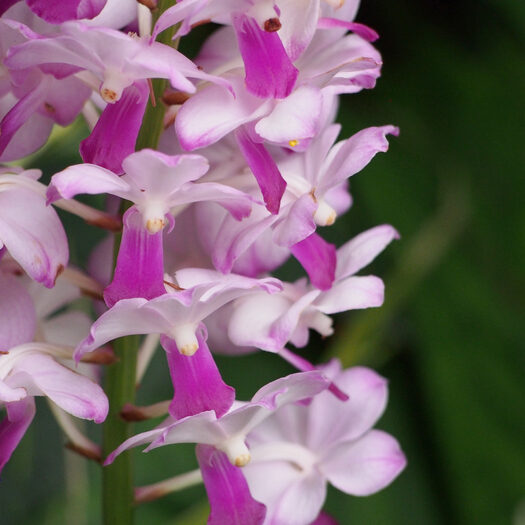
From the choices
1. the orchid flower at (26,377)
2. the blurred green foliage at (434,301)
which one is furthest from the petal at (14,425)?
the blurred green foliage at (434,301)

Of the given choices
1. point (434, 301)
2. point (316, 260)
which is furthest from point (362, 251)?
point (434, 301)

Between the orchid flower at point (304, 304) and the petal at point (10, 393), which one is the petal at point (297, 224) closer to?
the orchid flower at point (304, 304)

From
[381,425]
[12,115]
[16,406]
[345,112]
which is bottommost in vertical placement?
[381,425]

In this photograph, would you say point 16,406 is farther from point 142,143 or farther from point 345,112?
point 345,112

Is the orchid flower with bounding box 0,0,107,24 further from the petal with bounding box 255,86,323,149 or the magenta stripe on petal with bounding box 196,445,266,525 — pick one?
the magenta stripe on petal with bounding box 196,445,266,525

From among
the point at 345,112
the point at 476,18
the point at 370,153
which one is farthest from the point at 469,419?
the point at 370,153

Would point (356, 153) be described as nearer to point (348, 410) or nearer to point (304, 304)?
point (304, 304)
